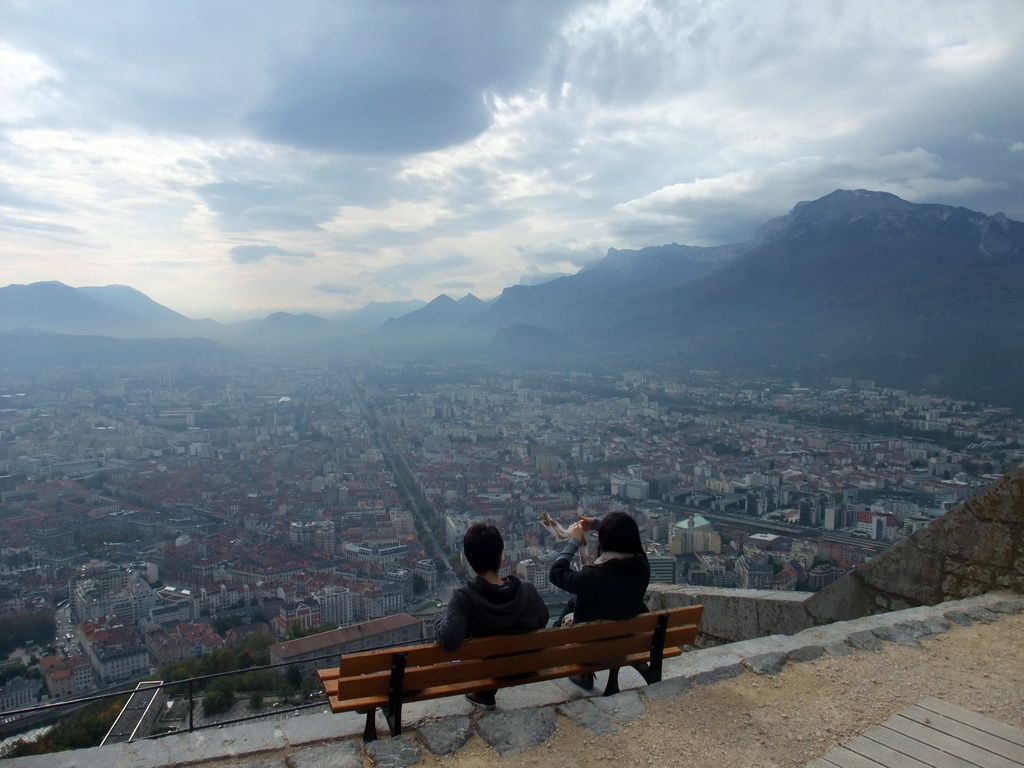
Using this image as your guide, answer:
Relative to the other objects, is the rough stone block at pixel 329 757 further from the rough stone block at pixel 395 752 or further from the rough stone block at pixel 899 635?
the rough stone block at pixel 899 635

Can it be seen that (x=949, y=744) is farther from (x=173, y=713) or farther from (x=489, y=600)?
(x=173, y=713)

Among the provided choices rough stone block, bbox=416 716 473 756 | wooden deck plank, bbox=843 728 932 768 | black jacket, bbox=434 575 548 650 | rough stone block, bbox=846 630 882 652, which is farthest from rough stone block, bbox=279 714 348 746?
rough stone block, bbox=846 630 882 652

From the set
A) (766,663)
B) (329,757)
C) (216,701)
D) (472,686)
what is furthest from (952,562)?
(216,701)

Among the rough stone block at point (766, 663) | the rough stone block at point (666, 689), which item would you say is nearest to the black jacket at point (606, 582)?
the rough stone block at point (666, 689)

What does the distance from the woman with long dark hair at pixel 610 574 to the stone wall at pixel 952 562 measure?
2122 mm

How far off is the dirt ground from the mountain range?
22.9m

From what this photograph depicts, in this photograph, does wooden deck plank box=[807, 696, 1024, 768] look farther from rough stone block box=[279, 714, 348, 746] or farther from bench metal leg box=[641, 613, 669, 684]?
rough stone block box=[279, 714, 348, 746]

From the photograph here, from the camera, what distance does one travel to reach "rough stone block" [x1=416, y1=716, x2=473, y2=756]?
7.25ft

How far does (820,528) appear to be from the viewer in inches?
495

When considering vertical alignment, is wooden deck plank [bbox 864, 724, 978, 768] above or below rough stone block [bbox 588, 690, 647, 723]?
above

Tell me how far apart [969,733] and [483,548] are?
1.70 m

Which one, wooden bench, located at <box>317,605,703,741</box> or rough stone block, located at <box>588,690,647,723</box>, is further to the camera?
rough stone block, located at <box>588,690,647,723</box>

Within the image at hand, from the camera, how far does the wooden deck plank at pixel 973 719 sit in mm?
2203

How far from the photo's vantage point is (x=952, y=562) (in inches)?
148
